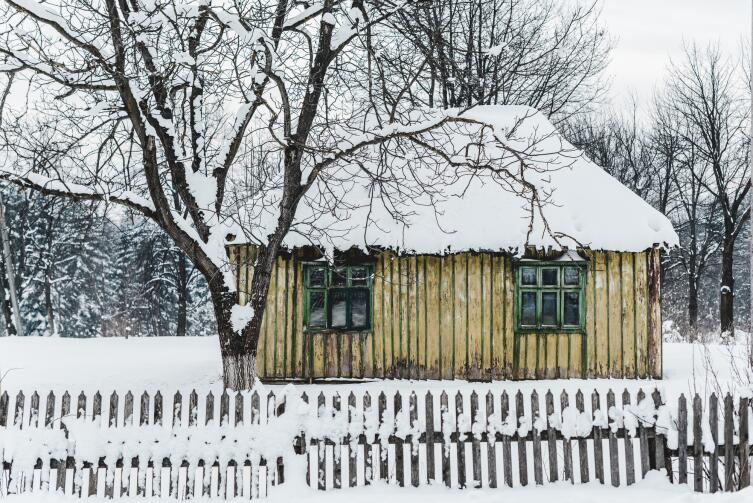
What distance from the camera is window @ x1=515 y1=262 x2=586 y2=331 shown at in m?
12.2

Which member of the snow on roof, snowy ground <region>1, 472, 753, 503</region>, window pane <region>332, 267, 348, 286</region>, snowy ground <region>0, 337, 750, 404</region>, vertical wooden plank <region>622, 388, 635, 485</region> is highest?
the snow on roof

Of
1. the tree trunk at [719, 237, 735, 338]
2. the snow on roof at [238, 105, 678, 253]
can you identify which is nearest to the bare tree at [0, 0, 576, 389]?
the snow on roof at [238, 105, 678, 253]

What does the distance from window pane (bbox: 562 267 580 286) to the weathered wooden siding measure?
224 millimetres

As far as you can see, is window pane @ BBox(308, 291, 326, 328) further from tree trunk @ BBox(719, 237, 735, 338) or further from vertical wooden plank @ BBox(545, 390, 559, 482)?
tree trunk @ BBox(719, 237, 735, 338)

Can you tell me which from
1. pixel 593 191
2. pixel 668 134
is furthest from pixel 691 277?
pixel 593 191

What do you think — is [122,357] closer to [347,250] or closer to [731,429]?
[347,250]

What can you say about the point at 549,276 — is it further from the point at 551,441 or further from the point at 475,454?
the point at 475,454

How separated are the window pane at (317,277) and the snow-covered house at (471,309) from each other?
0.02 meters

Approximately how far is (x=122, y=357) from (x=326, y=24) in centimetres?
1110

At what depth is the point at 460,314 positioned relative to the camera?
12.2 meters

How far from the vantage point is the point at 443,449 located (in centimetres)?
676

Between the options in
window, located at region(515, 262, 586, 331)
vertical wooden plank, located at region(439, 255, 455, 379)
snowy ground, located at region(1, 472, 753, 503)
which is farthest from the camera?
window, located at region(515, 262, 586, 331)

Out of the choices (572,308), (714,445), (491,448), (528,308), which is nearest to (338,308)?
(528,308)

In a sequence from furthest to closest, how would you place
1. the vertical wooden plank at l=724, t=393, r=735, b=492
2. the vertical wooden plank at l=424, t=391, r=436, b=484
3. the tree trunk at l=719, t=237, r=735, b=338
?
the tree trunk at l=719, t=237, r=735, b=338, the vertical wooden plank at l=424, t=391, r=436, b=484, the vertical wooden plank at l=724, t=393, r=735, b=492
